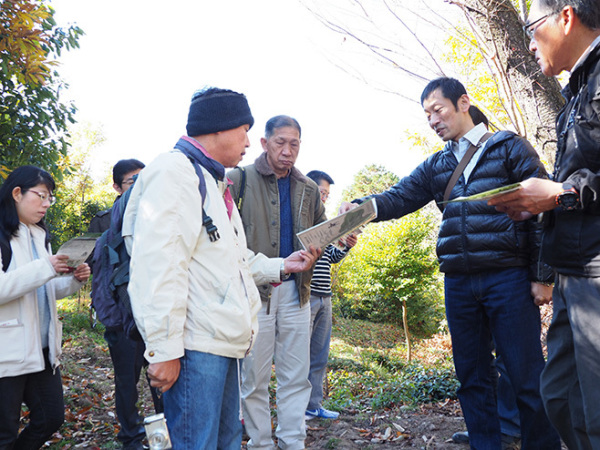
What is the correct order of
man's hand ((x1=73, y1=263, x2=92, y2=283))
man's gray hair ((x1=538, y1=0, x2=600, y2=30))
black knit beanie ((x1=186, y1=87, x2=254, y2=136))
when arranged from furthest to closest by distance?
man's hand ((x1=73, y1=263, x2=92, y2=283)) < black knit beanie ((x1=186, y1=87, x2=254, y2=136)) < man's gray hair ((x1=538, y1=0, x2=600, y2=30))

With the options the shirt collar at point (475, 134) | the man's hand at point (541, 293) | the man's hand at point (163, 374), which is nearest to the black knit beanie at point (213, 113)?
the man's hand at point (163, 374)

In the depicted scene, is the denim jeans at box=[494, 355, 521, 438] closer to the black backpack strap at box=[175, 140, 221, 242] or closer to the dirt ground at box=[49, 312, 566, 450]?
the dirt ground at box=[49, 312, 566, 450]

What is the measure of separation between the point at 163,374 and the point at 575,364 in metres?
1.86

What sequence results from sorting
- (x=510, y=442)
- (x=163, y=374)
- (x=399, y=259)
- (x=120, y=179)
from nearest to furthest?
(x=163, y=374) < (x=510, y=442) < (x=120, y=179) < (x=399, y=259)

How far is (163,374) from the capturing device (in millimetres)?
1944

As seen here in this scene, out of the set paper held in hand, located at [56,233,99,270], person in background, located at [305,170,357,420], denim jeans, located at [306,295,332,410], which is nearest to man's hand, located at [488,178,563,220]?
paper held in hand, located at [56,233,99,270]

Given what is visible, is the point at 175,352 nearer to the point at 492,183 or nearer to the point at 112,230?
the point at 112,230

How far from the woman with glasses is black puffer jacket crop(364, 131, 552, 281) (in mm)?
2663

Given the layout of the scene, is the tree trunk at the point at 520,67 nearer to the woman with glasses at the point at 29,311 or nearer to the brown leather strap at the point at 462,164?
the brown leather strap at the point at 462,164

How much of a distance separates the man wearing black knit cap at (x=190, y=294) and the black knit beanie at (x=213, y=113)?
0.12 metres

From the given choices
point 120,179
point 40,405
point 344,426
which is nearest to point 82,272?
point 40,405

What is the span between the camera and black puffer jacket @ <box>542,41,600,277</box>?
6.58ft

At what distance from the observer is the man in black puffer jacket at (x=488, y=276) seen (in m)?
3.01

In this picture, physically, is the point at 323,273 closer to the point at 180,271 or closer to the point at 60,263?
the point at 60,263
